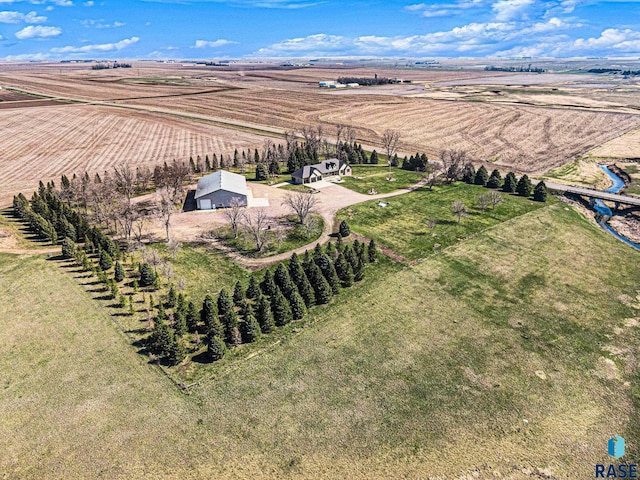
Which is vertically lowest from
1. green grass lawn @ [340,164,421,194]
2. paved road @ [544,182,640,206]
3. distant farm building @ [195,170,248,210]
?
paved road @ [544,182,640,206]

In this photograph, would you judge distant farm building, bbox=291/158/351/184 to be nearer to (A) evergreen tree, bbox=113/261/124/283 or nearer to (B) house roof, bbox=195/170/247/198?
(B) house roof, bbox=195/170/247/198

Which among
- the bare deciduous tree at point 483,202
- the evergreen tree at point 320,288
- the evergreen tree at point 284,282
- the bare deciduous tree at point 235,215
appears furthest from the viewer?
the bare deciduous tree at point 483,202

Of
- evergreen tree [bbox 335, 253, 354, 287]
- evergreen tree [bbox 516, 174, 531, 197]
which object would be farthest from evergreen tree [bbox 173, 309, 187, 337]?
evergreen tree [bbox 516, 174, 531, 197]

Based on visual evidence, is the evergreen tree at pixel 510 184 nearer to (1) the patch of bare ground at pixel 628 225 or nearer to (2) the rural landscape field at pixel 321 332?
(2) the rural landscape field at pixel 321 332

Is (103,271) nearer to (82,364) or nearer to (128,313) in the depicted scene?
(128,313)

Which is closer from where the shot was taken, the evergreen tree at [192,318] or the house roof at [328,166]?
the evergreen tree at [192,318]

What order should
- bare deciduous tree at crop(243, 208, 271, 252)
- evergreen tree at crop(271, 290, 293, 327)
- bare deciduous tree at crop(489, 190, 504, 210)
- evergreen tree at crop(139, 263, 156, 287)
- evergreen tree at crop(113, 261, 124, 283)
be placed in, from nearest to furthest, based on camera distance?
evergreen tree at crop(271, 290, 293, 327) < evergreen tree at crop(139, 263, 156, 287) < evergreen tree at crop(113, 261, 124, 283) < bare deciduous tree at crop(243, 208, 271, 252) < bare deciduous tree at crop(489, 190, 504, 210)

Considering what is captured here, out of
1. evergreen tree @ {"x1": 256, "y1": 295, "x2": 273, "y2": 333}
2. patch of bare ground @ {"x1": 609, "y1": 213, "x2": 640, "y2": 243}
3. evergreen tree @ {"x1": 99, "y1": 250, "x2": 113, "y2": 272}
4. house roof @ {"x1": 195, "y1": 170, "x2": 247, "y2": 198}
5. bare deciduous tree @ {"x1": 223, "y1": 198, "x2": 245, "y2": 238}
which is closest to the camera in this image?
evergreen tree @ {"x1": 256, "y1": 295, "x2": 273, "y2": 333}

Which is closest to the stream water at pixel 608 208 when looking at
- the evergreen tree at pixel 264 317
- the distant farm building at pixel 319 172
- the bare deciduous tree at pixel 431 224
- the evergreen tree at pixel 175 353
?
the bare deciduous tree at pixel 431 224
